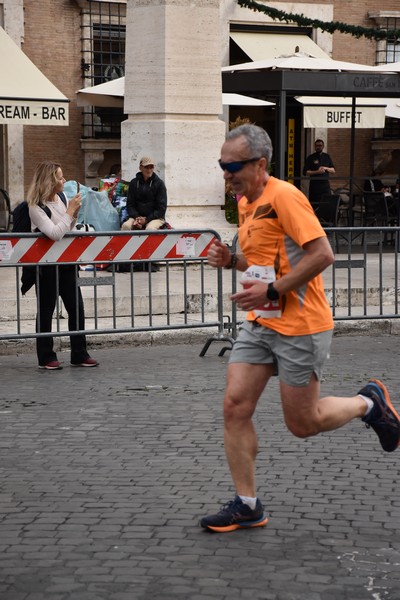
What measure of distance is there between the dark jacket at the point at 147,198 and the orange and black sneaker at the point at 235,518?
10514 millimetres

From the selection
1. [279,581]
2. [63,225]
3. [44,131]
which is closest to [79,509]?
[279,581]

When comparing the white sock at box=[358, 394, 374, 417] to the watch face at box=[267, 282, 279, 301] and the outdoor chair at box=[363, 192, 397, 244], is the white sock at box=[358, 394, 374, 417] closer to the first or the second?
the watch face at box=[267, 282, 279, 301]

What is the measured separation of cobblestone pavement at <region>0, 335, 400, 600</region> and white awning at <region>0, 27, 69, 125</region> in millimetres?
8648

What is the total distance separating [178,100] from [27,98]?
239 centimetres

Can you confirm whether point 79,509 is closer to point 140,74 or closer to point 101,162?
point 140,74

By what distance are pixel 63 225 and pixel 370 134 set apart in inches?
783

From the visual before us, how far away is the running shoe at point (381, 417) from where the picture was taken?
19.8 ft

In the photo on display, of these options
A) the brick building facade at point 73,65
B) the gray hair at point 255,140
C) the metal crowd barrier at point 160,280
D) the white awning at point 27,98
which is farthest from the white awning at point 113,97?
the gray hair at point 255,140

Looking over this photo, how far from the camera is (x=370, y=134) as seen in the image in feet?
96.2

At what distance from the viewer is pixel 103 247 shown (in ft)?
35.5

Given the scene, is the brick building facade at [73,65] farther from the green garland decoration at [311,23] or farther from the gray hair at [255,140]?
the gray hair at [255,140]

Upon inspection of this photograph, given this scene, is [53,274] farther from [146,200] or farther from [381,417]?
[146,200]

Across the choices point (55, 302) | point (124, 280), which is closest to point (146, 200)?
point (124, 280)

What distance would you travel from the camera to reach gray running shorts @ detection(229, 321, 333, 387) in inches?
217
